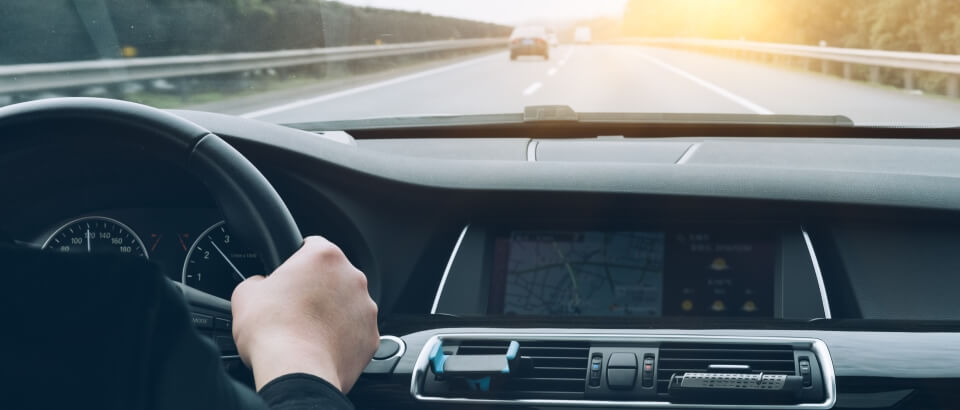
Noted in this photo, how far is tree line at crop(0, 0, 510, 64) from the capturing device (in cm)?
391

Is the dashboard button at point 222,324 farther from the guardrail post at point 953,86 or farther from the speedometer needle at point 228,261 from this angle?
the guardrail post at point 953,86

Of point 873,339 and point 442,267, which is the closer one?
point 873,339

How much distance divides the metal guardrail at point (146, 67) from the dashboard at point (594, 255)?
3.58m

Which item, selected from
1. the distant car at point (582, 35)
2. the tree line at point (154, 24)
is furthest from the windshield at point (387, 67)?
the distant car at point (582, 35)

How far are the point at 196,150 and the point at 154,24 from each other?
2.11m

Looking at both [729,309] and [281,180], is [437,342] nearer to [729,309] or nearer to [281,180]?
[281,180]

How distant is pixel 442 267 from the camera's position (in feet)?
9.94

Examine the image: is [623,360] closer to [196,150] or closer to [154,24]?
[196,150]

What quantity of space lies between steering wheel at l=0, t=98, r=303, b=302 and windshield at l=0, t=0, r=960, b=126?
0.84ft

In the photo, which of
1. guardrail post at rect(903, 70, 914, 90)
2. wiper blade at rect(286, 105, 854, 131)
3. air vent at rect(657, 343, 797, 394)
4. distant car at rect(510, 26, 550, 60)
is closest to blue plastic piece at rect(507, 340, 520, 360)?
air vent at rect(657, 343, 797, 394)

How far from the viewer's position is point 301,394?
1244mm

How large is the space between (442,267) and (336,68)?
9005 millimetres

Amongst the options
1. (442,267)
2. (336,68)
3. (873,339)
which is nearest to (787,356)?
(873,339)

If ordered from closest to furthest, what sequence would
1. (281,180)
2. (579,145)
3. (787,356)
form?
(787,356)
(281,180)
(579,145)
